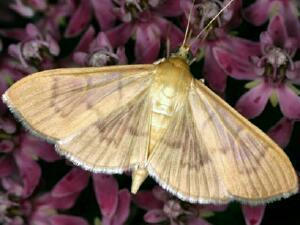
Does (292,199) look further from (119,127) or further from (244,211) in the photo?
(119,127)

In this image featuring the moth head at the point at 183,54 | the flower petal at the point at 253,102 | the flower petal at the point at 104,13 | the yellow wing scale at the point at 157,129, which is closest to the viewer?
the yellow wing scale at the point at 157,129

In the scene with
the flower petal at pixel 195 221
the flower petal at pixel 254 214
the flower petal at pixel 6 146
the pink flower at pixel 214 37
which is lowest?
the flower petal at pixel 195 221

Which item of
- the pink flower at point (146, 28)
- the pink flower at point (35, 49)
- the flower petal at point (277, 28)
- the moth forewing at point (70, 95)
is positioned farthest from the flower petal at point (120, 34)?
the flower petal at point (277, 28)

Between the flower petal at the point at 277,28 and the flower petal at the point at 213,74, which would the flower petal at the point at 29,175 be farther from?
the flower petal at the point at 277,28

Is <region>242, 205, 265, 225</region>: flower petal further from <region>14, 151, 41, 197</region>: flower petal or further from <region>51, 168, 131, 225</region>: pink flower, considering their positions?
<region>14, 151, 41, 197</region>: flower petal

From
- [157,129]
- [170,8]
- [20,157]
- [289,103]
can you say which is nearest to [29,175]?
[20,157]

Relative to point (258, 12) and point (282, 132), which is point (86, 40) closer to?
point (258, 12)

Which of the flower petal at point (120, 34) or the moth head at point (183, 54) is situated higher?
the moth head at point (183, 54)
